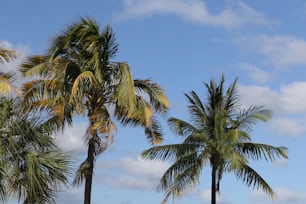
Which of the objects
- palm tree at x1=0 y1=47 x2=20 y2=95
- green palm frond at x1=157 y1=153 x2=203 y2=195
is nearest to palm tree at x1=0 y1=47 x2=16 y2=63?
palm tree at x1=0 y1=47 x2=20 y2=95

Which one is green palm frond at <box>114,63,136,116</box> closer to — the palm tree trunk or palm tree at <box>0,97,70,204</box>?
the palm tree trunk

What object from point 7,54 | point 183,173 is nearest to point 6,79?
point 7,54

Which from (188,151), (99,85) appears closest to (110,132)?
(99,85)

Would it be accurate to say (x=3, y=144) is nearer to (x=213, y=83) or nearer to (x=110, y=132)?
(x=110, y=132)

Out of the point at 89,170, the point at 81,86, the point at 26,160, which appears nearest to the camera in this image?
the point at 26,160

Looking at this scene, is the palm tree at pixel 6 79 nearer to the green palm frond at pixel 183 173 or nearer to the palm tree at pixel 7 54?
the palm tree at pixel 7 54

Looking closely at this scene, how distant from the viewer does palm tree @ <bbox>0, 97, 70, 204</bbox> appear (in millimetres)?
16808

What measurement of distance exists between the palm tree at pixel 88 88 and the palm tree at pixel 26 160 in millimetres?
5751

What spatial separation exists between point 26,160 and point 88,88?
7422 millimetres

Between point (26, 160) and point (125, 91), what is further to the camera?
point (125, 91)

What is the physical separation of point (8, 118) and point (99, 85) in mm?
7037

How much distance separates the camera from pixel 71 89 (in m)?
24.1

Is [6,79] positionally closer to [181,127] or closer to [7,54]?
[7,54]

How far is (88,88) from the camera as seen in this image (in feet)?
79.0
